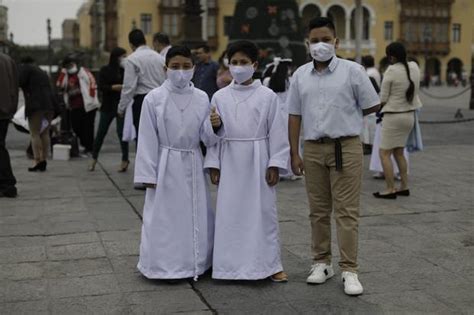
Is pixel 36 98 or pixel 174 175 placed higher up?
pixel 36 98

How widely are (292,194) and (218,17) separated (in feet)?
197

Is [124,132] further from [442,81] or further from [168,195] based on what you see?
[442,81]

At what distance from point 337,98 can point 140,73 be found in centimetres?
483

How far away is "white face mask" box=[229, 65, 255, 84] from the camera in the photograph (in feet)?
16.4

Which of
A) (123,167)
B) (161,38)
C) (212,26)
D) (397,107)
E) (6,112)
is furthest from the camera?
(212,26)

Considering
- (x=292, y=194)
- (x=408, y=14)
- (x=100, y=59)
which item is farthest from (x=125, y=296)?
(x=408, y=14)

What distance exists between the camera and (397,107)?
815cm

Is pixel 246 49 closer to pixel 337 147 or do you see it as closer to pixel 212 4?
pixel 337 147

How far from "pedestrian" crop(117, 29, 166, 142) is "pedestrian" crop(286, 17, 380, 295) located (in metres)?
4.50

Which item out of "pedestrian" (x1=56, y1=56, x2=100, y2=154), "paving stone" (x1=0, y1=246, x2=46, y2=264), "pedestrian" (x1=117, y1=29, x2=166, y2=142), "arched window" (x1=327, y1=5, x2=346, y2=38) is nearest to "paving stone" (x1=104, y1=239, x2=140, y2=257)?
"paving stone" (x1=0, y1=246, x2=46, y2=264)

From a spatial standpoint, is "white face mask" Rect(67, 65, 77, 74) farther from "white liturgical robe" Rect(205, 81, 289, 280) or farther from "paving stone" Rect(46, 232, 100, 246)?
"white liturgical robe" Rect(205, 81, 289, 280)

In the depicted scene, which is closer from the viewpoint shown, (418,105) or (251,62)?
(251,62)

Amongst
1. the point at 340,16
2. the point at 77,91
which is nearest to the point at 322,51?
the point at 77,91

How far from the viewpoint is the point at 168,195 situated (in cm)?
507
